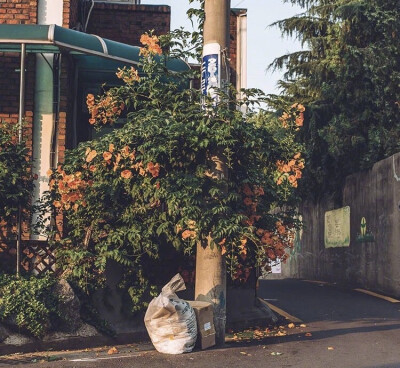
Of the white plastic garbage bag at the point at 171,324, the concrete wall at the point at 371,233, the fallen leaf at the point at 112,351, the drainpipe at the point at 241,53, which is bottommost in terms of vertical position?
the fallen leaf at the point at 112,351

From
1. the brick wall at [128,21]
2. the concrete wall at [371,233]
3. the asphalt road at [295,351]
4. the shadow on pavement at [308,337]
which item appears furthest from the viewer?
the concrete wall at [371,233]

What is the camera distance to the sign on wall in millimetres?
21578

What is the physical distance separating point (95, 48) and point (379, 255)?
9801mm

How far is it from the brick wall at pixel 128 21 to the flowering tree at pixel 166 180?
13.4 feet

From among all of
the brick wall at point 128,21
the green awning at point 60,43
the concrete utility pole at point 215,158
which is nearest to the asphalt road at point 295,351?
the concrete utility pole at point 215,158

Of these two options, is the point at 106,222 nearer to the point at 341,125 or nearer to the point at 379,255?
the point at 379,255

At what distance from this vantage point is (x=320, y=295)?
674 inches

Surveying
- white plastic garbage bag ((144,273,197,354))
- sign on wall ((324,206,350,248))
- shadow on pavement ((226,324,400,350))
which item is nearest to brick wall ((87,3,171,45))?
shadow on pavement ((226,324,400,350))

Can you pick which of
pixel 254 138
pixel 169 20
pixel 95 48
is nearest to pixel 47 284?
pixel 254 138

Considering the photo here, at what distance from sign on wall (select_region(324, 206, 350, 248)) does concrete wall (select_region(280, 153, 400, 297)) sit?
0.20 meters

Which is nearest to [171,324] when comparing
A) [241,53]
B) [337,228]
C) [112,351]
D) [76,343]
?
[112,351]

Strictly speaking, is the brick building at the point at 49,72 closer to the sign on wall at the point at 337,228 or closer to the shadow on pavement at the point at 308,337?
Answer: the shadow on pavement at the point at 308,337

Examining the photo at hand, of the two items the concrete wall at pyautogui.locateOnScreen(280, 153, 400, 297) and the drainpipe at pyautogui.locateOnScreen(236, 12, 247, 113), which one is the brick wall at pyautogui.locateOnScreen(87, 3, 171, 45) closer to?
the drainpipe at pyautogui.locateOnScreen(236, 12, 247, 113)

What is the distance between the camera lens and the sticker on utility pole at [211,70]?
33.0 ft
